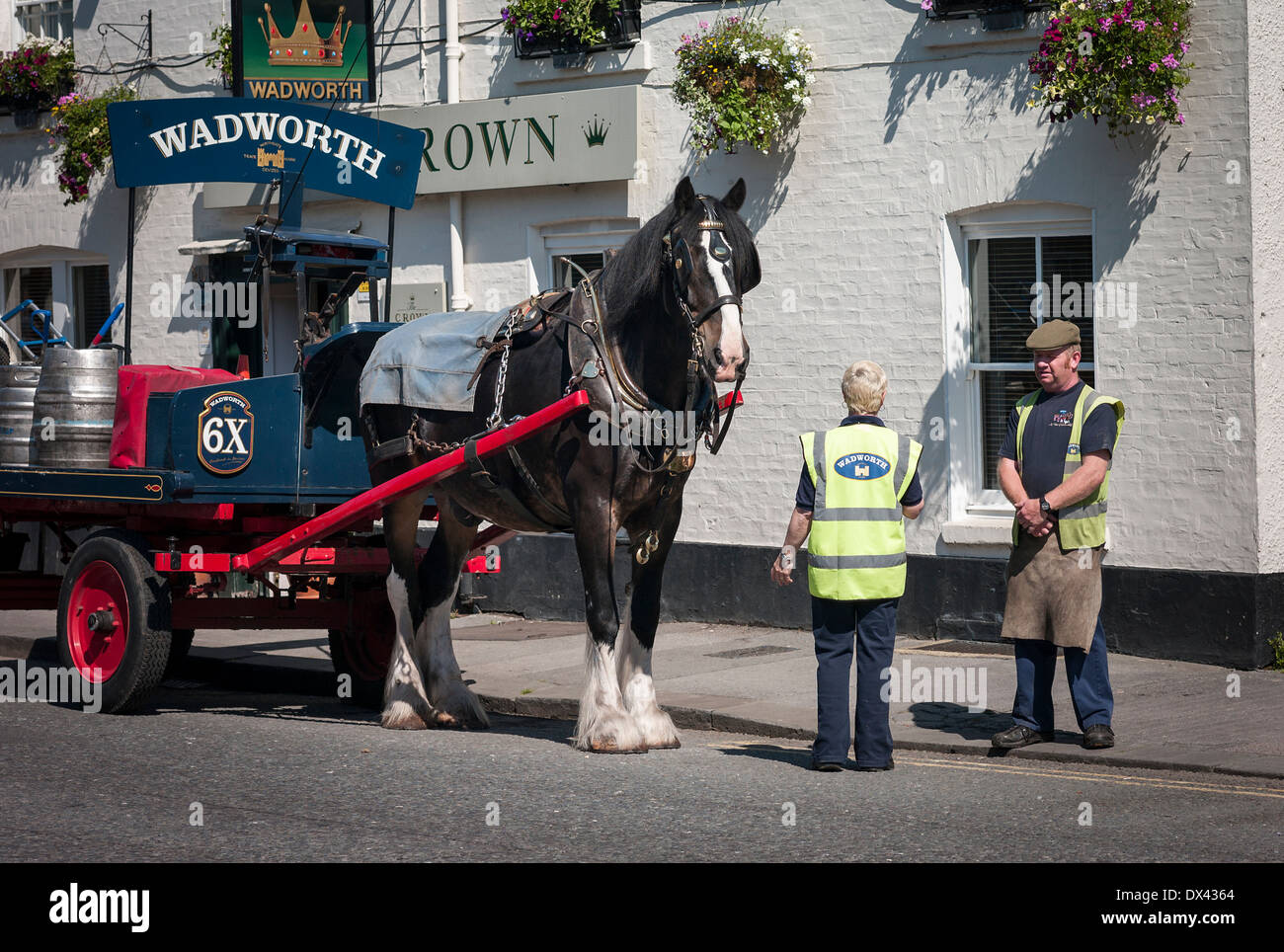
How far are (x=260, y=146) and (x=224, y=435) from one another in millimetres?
1904

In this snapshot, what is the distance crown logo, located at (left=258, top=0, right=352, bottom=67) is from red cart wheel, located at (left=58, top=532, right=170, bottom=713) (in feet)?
17.0

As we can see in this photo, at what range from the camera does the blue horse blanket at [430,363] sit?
8.40 meters

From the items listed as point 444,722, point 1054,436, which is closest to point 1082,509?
point 1054,436

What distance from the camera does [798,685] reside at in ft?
31.8

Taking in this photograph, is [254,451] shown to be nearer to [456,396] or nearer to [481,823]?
[456,396]

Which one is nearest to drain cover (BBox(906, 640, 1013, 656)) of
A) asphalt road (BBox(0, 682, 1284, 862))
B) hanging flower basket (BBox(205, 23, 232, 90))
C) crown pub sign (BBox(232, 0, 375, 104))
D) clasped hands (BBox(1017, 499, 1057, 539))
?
asphalt road (BBox(0, 682, 1284, 862))

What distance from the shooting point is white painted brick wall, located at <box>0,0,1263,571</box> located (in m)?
10.1

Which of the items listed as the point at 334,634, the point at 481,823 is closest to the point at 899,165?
the point at 334,634

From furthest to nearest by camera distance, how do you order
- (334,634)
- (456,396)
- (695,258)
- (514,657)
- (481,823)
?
(514,657), (334,634), (456,396), (695,258), (481,823)

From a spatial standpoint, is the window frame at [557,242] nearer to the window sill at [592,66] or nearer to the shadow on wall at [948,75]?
the window sill at [592,66]

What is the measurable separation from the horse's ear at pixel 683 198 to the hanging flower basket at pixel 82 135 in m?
9.56

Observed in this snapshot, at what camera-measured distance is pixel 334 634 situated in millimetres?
9758

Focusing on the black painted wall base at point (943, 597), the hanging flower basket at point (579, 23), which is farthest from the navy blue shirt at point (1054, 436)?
the hanging flower basket at point (579, 23)
